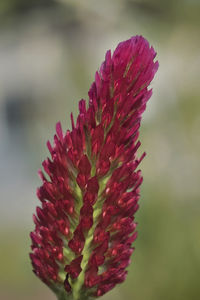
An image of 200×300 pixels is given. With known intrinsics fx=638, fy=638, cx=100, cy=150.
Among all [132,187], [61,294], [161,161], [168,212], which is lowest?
[61,294]

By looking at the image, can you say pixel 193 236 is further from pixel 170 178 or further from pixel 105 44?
pixel 105 44

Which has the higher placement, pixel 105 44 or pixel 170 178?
pixel 105 44

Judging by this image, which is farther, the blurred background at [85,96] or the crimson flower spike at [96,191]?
the blurred background at [85,96]

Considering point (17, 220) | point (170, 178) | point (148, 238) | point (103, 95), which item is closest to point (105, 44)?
point (17, 220)

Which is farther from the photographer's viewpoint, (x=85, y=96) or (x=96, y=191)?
(x=85, y=96)

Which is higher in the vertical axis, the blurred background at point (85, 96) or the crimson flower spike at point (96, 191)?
the blurred background at point (85, 96)
